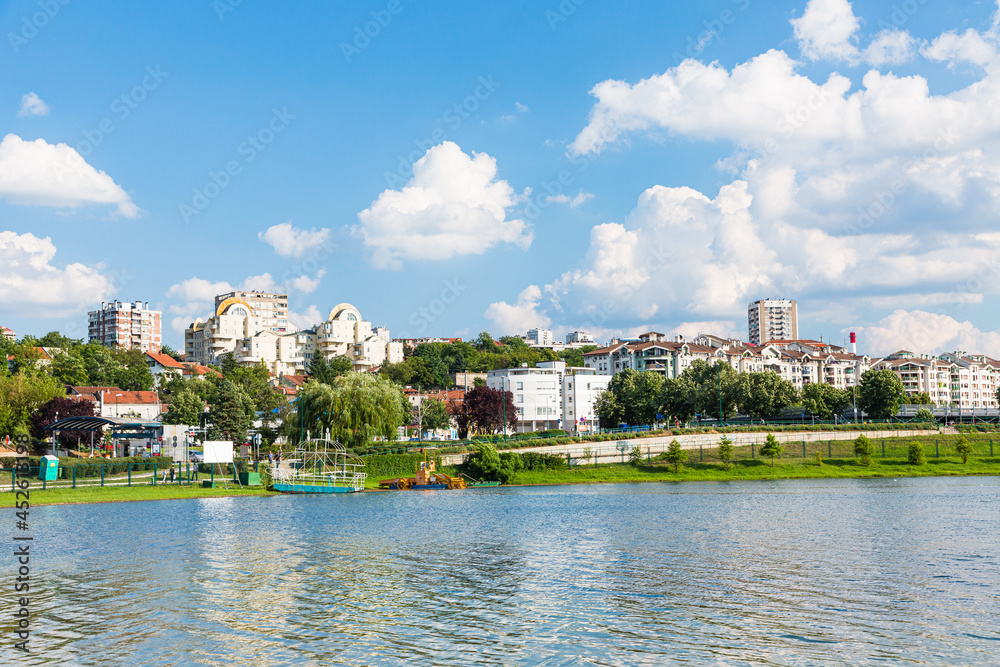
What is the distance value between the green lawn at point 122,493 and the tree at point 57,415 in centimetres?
2781

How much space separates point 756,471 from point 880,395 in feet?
166

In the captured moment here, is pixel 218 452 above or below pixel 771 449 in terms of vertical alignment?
above

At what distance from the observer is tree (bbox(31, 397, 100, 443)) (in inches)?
3283

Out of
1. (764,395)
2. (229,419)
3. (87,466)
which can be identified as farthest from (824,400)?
(87,466)

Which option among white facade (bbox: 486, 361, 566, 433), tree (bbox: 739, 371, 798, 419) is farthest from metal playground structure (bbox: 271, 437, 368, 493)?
white facade (bbox: 486, 361, 566, 433)

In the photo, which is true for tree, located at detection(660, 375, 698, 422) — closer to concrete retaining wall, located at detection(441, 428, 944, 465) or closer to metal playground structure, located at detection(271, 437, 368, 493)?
concrete retaining wall, located at detection(441, 428, 944, 465)

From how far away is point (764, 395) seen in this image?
376 feet

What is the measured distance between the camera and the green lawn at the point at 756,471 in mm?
80812

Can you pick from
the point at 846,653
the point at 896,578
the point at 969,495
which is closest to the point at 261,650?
the point at 846,653

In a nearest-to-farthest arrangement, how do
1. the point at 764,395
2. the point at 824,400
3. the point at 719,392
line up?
the point at 764,395 → the point at 719,392 → the point at 824,400

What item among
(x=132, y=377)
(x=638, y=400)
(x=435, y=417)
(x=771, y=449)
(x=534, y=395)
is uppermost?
(x=132, y=377)

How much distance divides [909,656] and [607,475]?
66.6 m

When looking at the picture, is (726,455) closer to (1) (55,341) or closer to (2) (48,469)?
(2) (48,469)

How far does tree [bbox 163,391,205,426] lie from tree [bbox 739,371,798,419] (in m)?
73.7
